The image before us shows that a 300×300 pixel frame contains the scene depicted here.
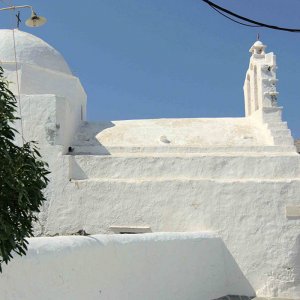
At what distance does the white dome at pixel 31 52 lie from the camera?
11.9 meters

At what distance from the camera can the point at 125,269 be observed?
6258 millimetres

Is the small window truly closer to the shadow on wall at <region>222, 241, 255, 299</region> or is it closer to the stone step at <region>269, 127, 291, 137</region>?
the shadow on wall at <region>222, 241, 255, 299</region>

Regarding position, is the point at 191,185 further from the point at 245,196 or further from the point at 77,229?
the point at 77,229

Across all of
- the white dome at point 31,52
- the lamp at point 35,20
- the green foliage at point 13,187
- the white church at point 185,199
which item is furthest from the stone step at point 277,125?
the green foliage at point 13,187

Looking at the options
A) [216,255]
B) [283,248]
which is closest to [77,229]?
[216,255]

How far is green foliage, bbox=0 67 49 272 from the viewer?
3.38 m

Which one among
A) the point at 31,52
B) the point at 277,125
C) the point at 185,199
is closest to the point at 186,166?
the point at 185,199

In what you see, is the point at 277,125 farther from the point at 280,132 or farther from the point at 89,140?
the point at 89,140

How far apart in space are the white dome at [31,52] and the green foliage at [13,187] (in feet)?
28.6

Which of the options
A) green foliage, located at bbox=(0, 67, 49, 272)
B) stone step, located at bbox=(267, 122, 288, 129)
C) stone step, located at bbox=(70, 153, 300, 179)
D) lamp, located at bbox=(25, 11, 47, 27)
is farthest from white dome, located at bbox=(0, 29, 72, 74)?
green foliage, located at bbox=(0, 67, 49, 272)

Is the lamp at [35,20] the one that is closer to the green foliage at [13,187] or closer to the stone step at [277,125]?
the green foliage at [13,187]

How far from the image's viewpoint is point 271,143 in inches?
431

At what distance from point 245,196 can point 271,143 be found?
2.15 metres

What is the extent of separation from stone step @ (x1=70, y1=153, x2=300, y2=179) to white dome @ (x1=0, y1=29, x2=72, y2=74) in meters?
3.50
